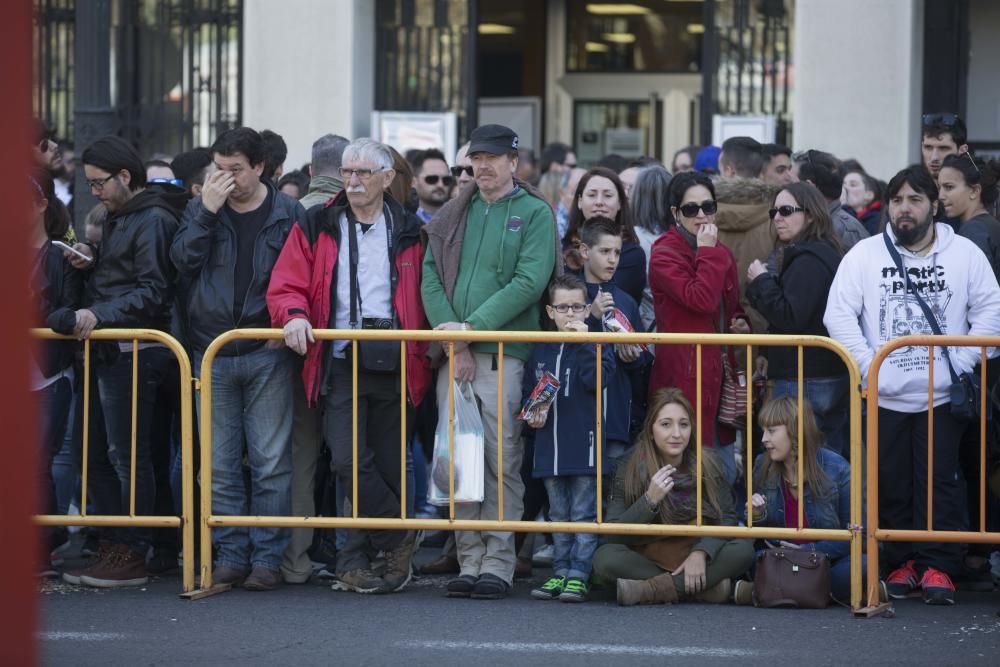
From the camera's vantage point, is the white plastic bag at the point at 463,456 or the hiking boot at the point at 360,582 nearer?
the white plastic bag at the point at 463,456

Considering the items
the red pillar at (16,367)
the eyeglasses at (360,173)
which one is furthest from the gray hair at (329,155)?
the red pillar at (16,367)

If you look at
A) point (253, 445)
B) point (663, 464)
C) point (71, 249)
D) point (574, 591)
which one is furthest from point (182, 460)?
point (663, 464)

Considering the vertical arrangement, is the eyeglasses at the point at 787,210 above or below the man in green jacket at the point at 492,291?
above

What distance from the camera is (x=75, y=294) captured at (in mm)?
7637

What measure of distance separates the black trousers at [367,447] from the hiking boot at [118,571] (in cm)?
104

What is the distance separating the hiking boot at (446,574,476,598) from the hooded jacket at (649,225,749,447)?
130 centimetres

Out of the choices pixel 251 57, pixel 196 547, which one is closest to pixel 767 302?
pixel 196 547

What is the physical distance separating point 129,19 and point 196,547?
9.34 m

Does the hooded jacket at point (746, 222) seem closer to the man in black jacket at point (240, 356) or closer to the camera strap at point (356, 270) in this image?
the camera strap at point (356, 270)

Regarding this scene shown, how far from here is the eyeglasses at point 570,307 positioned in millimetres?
7109

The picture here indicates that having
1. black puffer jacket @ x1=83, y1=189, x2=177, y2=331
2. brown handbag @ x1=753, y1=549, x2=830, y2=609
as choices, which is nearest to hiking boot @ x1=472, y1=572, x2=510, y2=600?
brown handbag @ x1=753, y1=549, x2=830, y2=609

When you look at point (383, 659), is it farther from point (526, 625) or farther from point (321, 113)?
point (321, 113)

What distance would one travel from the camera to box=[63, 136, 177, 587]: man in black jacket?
24.2 feet

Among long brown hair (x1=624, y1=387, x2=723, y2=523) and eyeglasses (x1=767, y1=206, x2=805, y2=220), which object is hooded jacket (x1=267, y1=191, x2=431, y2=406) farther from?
eyeglasses (x1=767, y1=206, x2=805, y2=220)
